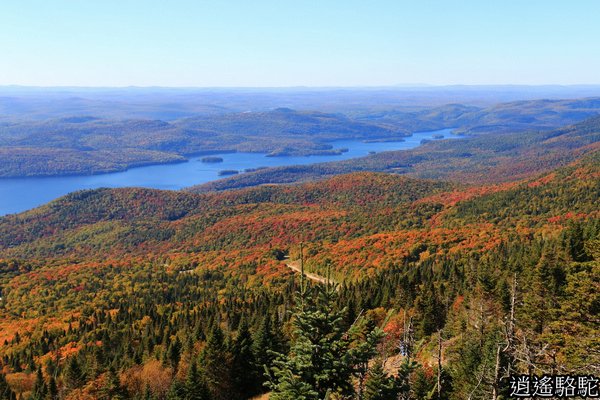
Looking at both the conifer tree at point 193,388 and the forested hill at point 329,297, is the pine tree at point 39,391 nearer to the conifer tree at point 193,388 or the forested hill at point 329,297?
the forested hill at point 329,297

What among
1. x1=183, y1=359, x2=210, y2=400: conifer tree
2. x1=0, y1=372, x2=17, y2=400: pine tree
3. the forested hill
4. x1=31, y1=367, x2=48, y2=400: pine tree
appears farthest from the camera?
x1=0, y1=372, x2=17, y2=400: pine tree

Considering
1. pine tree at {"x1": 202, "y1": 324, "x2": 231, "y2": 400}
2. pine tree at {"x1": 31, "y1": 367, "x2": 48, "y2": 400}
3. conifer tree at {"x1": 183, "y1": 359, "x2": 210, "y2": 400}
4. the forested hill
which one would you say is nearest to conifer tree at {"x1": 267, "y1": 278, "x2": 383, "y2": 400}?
the forested hill

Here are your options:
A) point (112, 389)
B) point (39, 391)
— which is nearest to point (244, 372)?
point (112, 389)

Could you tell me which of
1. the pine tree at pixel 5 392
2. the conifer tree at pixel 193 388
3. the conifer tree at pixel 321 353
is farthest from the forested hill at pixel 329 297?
the pine tree at pixel 5 392

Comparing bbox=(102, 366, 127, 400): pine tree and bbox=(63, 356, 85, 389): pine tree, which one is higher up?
bbox=(102, 366, 127, 400): pine tree

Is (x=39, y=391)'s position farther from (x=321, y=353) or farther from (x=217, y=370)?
(x=321, y=353)

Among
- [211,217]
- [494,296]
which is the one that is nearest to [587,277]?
[494,296]

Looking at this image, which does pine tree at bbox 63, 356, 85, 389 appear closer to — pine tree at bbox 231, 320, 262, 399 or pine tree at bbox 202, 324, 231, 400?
pine tree at bbox 202, 324, 231, 400

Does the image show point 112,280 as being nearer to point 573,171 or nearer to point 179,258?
point 179,258

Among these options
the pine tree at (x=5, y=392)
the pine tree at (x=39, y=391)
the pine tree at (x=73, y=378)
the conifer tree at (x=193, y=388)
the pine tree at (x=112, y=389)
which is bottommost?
the pine tree at (x=5, y=392)
